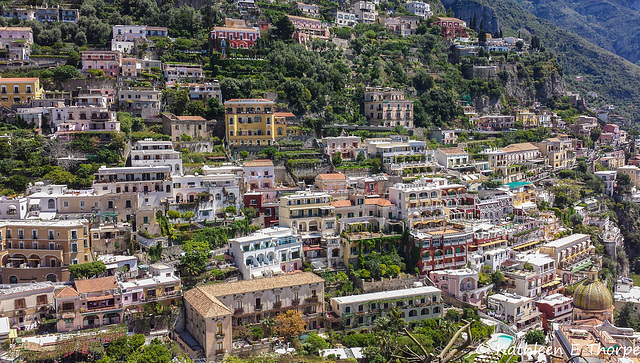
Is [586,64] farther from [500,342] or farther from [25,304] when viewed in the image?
[25,304]

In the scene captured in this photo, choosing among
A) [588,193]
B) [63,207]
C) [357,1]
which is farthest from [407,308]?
[357,1]

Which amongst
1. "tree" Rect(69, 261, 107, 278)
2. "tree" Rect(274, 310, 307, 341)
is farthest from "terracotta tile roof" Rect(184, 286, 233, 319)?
"tree" Rect(69, 261, 107, 278)

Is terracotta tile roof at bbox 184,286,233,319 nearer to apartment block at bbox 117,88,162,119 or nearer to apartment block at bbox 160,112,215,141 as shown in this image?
apartment block at bbox 160,112,215,141

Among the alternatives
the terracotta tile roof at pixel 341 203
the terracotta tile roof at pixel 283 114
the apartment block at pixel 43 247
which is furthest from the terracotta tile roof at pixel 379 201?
the apartment block at pixel 43 247

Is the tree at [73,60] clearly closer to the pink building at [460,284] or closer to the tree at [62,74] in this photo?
the tree at [62,74]

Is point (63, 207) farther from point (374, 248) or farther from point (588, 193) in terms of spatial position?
point (588, 193)

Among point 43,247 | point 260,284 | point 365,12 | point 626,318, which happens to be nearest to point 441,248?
point 260,284
